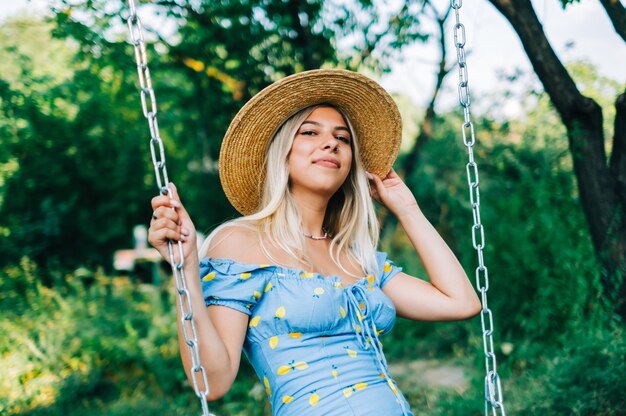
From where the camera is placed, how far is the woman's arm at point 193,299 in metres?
1.73

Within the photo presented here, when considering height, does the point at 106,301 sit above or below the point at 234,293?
below

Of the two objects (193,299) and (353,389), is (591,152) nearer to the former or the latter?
(353,389)

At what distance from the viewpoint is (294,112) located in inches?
98.8

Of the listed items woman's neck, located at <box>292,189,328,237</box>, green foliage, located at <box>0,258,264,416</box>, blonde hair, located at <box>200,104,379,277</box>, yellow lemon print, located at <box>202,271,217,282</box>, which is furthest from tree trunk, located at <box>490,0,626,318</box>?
green foliage, located at <box>0,258,264,416</box>

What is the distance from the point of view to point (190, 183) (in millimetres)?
9461

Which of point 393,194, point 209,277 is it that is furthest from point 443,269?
point 209,277

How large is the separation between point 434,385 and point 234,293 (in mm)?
3369

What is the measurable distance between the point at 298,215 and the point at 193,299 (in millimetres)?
779

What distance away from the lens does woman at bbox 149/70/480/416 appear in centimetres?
200

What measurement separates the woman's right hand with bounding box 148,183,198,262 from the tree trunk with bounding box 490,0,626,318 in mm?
2430

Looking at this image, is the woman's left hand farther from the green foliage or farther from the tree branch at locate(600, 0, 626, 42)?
the green foliage

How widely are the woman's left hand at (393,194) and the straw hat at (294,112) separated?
56 mm

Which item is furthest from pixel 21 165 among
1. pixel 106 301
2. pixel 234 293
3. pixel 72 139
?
pixel 234 293

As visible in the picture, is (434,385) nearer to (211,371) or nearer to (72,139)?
(211,371)
